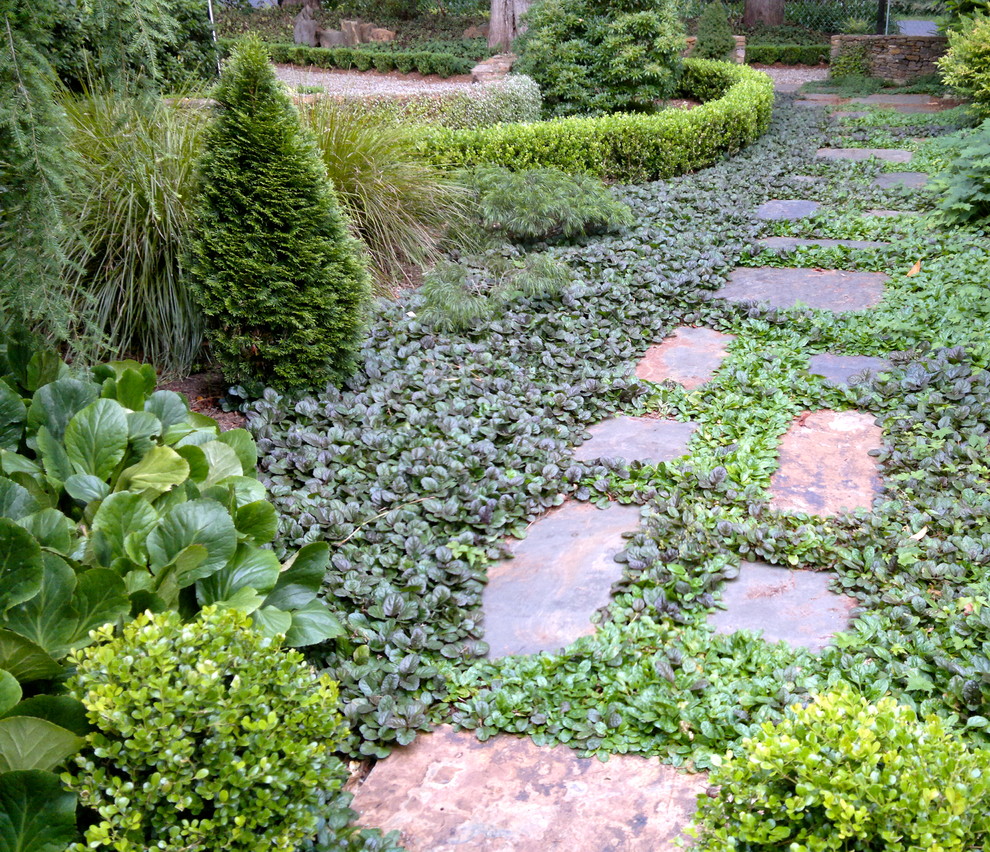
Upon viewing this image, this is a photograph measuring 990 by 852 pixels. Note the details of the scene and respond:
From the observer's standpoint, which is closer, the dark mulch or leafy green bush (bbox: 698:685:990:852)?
leafy green bush (bbox: 698:685:990:852)

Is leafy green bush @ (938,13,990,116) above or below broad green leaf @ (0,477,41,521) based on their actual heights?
above

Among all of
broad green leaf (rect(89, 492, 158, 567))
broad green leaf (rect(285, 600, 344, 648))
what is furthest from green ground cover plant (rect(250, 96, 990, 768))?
Result: broad green leaf (rect(89, 492, 158, 567))

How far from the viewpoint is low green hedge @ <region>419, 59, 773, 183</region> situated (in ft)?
23.9

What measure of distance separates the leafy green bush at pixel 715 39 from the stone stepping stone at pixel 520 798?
16.3 metres

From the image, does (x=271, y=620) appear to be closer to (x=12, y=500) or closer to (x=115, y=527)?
(x=115, y=527)

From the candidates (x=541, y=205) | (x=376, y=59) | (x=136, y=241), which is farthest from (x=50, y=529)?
(x=376, y=59)

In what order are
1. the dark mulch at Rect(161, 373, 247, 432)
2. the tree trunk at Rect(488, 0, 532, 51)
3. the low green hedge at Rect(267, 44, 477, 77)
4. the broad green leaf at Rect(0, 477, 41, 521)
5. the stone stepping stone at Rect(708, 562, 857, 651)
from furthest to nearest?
the low green hedge at Rect(267, 44, 477, 77), the tree trunk at Rect(488, 0, 532, 51), the dark mulch at Rect(161, 373, 247, 432), the stone stepping stone at Rect(708, 562, 857, 651), the broad green leaf at Rect(0, 477, 41, 521)

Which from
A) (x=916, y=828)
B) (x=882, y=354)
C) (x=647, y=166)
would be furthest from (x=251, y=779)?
(x=647, y=166)

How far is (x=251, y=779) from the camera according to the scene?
1.63 metres

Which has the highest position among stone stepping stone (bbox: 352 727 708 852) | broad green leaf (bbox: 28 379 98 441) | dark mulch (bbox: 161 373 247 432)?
broad green leaf (bbox: 28 379 98 441)

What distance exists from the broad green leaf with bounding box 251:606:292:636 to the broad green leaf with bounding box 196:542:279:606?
0.19 ft

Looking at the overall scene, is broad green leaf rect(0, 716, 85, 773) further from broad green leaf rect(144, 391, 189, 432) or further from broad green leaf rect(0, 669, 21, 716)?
broad green leaf rect(144, 391, 189, 432)

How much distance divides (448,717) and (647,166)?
24.3 feet

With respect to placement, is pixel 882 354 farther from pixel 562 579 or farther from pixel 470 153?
pixel 470 153
